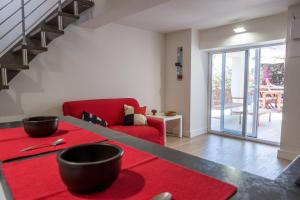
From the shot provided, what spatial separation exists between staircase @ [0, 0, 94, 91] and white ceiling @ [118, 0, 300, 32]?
114 cm

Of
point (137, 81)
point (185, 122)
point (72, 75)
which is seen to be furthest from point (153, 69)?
point (72, 75)

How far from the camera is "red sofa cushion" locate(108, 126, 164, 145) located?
3.19 m

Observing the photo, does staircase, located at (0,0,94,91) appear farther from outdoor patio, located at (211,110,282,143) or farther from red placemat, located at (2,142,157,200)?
outdoor patio, located at (211,110,282,143)

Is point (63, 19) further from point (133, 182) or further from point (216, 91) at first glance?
point (216, 91)

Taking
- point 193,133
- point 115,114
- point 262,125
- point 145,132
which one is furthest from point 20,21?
point 262,125

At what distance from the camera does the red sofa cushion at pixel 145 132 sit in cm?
319

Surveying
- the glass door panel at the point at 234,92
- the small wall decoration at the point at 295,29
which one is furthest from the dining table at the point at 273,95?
the small wall decoration at the point at 295,29

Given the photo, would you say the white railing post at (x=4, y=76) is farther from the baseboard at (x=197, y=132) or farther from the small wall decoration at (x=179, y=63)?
the baseboard at (x=197, y=132)

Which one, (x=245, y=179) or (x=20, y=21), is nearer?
(x=245, y=179)

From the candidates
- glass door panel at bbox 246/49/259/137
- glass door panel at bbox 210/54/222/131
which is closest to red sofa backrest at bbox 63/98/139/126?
glass door panel at bbox 210/54/222/131

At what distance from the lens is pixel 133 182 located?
652mm

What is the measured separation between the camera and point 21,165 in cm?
79

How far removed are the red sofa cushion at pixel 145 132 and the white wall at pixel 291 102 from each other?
1999 mm

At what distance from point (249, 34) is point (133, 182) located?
160 inches
